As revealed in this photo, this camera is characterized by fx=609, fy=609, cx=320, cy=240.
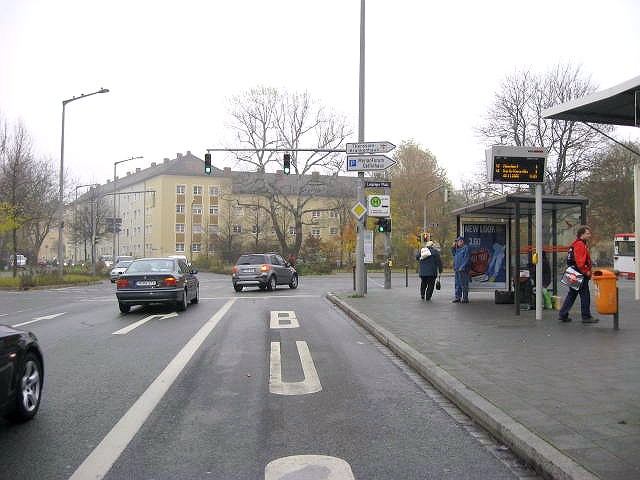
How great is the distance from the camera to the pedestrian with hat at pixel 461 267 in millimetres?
15780

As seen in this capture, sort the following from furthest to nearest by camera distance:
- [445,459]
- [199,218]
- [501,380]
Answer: [199,218]
[501,380]
[445,459]

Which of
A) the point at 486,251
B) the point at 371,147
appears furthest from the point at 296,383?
the point at 371,147

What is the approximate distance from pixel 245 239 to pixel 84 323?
5302 cm

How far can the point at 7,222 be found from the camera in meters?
30.6

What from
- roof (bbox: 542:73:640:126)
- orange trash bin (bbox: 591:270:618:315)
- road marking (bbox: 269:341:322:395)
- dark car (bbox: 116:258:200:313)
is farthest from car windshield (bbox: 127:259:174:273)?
roof (bbox: 542:73:640:126)

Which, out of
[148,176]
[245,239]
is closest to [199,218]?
[148,176]

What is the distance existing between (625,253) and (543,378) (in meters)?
38.3

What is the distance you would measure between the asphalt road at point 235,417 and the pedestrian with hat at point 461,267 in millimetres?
6187

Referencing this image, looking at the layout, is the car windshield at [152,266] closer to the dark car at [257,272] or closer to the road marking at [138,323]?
the road marking at [138,323]

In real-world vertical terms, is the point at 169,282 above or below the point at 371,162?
below

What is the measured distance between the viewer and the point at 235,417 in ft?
17.9

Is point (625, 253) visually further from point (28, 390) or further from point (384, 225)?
point (28, 390)

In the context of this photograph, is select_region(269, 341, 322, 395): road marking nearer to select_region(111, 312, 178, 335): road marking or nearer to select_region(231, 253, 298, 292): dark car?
select_region(111, 312, 178, 335): road marking

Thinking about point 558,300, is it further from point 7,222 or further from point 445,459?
point 7,222
